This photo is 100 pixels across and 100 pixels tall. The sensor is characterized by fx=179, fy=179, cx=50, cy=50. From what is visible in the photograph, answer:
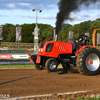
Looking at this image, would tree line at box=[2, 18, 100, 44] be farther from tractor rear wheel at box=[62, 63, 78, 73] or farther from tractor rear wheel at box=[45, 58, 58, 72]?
tractor rear wheel at box=[45, 58, 58, 72]

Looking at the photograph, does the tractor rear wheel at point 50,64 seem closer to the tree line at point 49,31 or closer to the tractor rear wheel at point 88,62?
the tractor rear wheel at point 88,62

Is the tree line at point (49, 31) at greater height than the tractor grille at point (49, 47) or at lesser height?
greater

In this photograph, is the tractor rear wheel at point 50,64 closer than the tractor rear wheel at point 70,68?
Yes

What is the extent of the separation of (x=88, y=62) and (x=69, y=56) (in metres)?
1.14

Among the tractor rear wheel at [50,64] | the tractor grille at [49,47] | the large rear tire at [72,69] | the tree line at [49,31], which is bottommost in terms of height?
the large rear tire at [72,69]

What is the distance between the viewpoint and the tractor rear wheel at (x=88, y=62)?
941 cm

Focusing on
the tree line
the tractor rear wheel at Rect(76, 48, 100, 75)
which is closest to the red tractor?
the tractor rear wheel at Rect(76, 48, 100, 75)

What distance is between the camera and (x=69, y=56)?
33.7ft

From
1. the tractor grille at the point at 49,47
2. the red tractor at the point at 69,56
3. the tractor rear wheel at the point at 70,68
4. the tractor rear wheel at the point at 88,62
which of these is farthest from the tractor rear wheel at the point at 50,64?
the tractor rear wheel at the point at 88,62

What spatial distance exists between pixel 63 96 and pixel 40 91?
998 mm

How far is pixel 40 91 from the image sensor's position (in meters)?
6.09

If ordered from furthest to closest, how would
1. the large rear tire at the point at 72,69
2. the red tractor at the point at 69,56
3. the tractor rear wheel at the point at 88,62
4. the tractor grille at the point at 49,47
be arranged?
1. the large rear tire at the point at 72,69
2. the tractor grille at the point at 49,47
3. the red tractor at the point at 69,56
4. the tractor rear wheel at the point at 88,62

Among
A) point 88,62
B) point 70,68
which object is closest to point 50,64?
point 70,68

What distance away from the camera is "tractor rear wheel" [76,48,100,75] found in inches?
371
